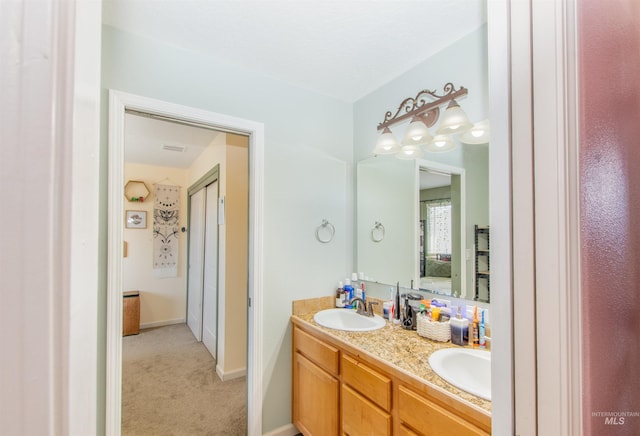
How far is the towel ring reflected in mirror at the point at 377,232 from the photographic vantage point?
2.21 m

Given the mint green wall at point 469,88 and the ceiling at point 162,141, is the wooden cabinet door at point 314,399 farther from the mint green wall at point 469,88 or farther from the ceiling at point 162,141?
the ceiling at point 162,141

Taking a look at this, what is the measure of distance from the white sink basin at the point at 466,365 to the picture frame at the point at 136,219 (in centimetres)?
443

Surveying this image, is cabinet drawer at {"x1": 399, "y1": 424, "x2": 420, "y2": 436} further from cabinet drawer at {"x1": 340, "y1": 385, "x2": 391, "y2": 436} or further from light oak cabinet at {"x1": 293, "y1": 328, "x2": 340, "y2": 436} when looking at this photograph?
light oak cabinet at {"x1": 293, "y1": 328, "x2": 340, "y2": 436}

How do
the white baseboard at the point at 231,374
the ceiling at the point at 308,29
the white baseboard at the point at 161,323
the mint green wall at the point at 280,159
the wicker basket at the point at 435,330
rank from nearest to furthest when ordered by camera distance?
the ceiling at the point at 308,29 < the wicker basket at the point at 435,330 < the mint green wall at the point at 280,159 < the white baseboard at the point at 231,374 < the white baseboard at the point at 161,323

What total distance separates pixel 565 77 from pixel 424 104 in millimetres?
1430

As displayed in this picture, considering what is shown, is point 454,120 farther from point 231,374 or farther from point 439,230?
point 231,374

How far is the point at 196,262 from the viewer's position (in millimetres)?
4086

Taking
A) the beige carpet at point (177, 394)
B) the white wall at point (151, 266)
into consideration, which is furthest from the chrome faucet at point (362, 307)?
the white wall at point (151, 266)

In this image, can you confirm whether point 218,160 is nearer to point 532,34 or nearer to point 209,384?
point 209,384

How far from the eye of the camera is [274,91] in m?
2.08

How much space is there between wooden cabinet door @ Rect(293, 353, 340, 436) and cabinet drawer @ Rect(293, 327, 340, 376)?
1.6 inches

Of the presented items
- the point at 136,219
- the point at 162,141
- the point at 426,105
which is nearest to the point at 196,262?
the point at 136,219

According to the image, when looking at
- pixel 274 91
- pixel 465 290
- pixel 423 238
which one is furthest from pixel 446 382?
pixel 274 91

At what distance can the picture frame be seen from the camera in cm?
429
